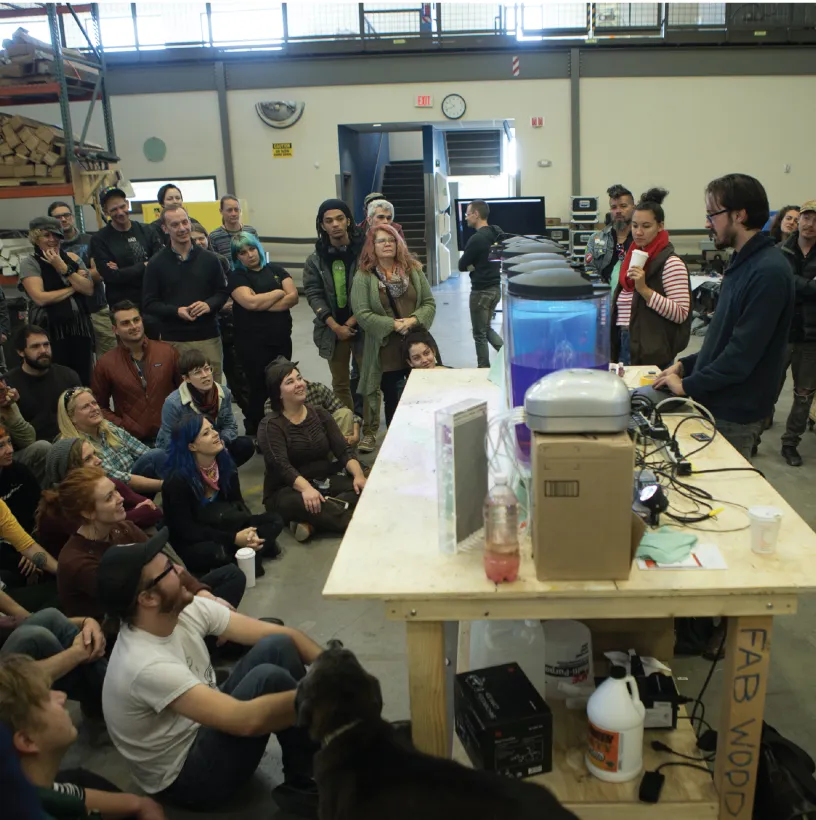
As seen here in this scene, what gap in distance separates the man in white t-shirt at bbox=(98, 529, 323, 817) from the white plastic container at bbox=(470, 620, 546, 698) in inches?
20.9

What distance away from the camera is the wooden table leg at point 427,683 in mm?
1795

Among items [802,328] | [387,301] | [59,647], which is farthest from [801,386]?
[59,647]

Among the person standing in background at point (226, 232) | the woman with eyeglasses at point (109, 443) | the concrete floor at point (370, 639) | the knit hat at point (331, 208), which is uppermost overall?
the knit hat at point (331, 208)

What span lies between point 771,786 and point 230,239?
491 centimetres

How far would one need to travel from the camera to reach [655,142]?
1130 centimetres

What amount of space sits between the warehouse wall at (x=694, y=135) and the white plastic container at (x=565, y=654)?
1032cm

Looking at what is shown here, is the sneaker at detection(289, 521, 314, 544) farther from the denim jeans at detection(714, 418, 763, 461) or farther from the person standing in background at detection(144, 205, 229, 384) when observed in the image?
the denim jeans at detection(714, 418, 763, 461)

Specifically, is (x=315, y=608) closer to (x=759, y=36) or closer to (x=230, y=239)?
(x=230, y=239)

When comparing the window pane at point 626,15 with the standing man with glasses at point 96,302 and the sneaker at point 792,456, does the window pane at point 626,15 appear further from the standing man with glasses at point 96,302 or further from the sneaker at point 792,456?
the sneaker at point 792,456

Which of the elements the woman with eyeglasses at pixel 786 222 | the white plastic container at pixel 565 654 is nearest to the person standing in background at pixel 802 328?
the woman with eyeglasses at pixel 786 222

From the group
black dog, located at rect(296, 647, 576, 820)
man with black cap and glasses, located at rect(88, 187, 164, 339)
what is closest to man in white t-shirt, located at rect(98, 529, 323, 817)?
black dog, located at rect(296, 647, 576, 820)

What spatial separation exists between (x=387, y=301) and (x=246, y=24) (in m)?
8.78

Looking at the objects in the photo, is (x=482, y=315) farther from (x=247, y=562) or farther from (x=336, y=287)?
(x=247, y=562)

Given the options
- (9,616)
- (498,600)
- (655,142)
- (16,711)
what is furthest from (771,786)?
(655,142)
